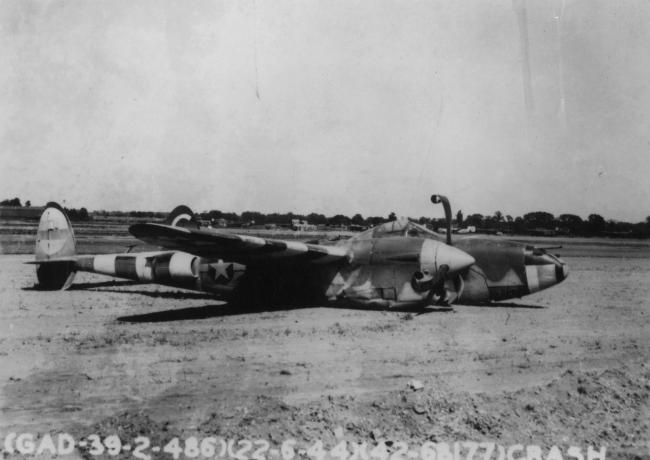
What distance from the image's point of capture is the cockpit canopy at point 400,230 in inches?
449

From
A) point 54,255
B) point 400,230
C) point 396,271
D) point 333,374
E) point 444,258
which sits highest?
point 400,230

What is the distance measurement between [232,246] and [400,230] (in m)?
3.83

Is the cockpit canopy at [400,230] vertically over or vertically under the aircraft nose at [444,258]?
over

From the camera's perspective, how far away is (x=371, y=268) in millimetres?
11266

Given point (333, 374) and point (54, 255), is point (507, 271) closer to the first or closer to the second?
point (333, 374)

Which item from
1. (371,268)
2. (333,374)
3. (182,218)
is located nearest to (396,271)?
(371,268)

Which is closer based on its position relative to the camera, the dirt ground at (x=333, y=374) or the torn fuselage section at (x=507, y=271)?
the dirt ground at (x=333, y=374)

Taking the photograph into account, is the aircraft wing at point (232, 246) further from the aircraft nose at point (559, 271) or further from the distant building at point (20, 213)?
the distant building at point (20, 213)

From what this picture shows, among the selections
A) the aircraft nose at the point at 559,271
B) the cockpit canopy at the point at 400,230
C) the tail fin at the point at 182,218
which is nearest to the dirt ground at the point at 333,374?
the aircraft nose at the point at 559,271

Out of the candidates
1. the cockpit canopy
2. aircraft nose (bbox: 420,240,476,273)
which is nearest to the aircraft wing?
the cockpit canopy

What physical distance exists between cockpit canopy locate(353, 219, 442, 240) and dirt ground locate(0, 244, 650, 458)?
1.77m

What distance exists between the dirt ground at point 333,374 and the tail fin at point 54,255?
3.37 m

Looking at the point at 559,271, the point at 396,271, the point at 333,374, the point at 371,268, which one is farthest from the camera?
the point at 371,268

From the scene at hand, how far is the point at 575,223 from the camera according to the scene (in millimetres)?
90438
